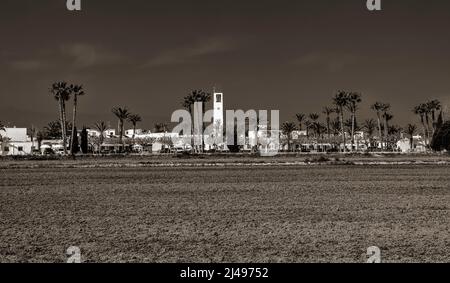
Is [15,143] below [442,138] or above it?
above

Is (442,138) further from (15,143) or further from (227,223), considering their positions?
(227,223)

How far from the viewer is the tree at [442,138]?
11838 cm

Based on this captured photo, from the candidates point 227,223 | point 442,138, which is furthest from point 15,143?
point 227,223

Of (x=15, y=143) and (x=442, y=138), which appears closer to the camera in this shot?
(x=442, y=138)

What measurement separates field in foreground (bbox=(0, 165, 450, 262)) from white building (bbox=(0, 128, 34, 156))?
11595 cm

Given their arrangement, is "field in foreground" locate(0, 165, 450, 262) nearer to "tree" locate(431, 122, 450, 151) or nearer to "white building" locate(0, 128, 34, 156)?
"tree" locate(431, 122, 450, 151)

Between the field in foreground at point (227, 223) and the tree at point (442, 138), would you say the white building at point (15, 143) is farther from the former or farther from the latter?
the field in foreground at point (227, 223)

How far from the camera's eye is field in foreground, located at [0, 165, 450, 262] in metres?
13.4

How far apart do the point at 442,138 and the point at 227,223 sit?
109 meters

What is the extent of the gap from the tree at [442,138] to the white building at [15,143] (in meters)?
83.1

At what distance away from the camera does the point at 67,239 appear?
1530 cm

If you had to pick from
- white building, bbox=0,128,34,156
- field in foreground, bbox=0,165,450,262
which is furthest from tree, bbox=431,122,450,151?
field in foreground, bbox=0,165,450,262

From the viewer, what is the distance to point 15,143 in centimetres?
16700

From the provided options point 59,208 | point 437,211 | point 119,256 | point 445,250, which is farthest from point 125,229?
point 437,211
